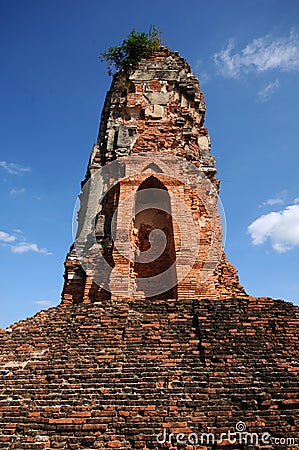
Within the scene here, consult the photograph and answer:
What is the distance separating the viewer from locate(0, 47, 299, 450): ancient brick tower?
13.3 feet

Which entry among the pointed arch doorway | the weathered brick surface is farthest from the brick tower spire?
the weathered brick surface

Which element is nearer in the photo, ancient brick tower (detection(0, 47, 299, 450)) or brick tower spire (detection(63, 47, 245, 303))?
ancient brick tower (detection(0, 47, 299, 450))

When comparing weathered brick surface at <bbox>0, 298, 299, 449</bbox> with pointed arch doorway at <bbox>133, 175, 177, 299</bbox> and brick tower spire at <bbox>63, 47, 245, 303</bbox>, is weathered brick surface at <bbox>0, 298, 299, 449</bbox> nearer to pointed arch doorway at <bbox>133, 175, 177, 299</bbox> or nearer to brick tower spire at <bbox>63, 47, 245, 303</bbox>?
brick tower spire at <bbox>63, 47, 245, 303</bbox>

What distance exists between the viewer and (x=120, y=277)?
785cm

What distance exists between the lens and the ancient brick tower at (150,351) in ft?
13.3

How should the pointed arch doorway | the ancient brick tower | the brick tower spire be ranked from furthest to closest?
the pointed arch doorway, the brick tower spire, the ancient brick tower

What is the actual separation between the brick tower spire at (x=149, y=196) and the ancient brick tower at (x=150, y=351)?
0.15 feet

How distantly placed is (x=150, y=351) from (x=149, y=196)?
5797 millimetres

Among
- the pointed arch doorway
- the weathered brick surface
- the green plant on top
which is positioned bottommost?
the weathered brick surface

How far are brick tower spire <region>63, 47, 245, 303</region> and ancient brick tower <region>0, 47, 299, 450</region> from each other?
45mm

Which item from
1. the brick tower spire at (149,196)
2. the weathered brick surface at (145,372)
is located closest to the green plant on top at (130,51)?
the brick tower spire at (149,196)

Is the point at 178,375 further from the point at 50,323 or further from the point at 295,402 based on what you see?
the point at 50,323

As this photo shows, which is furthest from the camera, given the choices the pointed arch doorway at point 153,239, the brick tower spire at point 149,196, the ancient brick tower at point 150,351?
the pointed arch doorway at point 153,239

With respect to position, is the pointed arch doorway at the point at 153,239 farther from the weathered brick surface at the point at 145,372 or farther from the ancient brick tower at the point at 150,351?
the weathered brick surface at the point at 145,372
